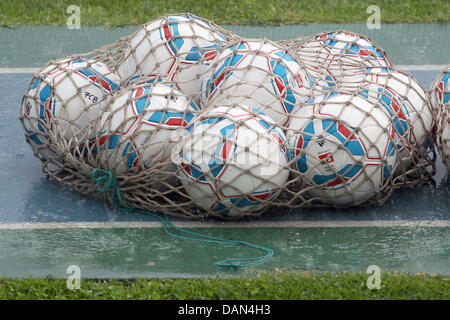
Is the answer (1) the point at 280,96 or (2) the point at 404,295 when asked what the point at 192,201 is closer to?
(1) the point at 280,96

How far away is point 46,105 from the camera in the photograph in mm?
6824

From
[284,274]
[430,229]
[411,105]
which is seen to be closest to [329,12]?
[411,105]

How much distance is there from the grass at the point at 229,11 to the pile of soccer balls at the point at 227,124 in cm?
386

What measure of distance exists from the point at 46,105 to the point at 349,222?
2607 millimetres

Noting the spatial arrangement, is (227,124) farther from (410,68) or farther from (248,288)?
(410,68)

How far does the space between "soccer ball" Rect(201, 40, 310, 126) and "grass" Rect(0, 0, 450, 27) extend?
4.40m

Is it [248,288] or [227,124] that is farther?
[227,124]

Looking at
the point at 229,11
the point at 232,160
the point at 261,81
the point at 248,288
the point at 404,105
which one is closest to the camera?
the point at 248,288

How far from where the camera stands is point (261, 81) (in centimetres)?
642

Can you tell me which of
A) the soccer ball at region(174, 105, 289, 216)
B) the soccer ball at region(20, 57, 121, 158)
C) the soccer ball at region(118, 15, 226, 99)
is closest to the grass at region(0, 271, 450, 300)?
the soccer ball at region(174, 105, 289, 216)

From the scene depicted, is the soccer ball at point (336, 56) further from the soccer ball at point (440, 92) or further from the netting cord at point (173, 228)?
the netting cord at point (173, 228)

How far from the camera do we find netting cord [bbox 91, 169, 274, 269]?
226 inches

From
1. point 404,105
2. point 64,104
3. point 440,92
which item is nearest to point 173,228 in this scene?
point 64,104

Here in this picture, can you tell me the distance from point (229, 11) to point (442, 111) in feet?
17.2
